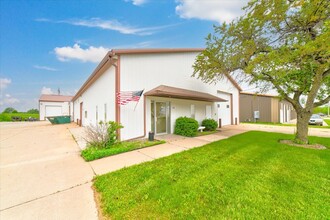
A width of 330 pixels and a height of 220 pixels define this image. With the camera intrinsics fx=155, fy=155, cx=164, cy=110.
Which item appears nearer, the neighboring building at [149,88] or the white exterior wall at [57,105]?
the neighboring building at [149,88]

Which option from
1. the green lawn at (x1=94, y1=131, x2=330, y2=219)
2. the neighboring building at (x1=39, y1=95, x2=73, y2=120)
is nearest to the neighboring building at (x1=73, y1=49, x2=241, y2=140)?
the green lawn at (x1=94, y1=131, x2=330, y2=219)

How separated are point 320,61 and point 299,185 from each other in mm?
5218

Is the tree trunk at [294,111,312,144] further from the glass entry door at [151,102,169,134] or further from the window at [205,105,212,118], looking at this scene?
the glass entry door at [151,102,169,134]

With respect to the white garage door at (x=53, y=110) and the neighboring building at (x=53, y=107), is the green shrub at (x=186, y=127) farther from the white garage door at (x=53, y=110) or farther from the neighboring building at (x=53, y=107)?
the white garage door at (x=53, y=110)

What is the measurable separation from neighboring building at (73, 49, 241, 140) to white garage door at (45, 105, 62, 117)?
24818 millimetres

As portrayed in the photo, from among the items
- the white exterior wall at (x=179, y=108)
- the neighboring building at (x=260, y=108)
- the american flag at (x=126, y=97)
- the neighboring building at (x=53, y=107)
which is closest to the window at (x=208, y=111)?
the white exterior wall at (x=179, y=108)

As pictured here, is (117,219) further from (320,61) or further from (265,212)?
(320,61)

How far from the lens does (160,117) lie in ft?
32.6

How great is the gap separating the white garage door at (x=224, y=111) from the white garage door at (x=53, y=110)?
32.0 metres

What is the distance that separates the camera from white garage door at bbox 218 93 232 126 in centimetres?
1559

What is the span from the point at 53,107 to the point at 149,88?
3177 centimetres

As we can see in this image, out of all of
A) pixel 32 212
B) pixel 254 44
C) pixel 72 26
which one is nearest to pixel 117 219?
pixel 32 212

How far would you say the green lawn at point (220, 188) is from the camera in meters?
2.67

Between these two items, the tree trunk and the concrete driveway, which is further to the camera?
the tree trunk
